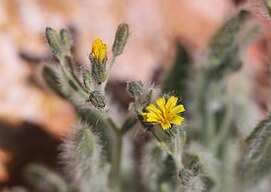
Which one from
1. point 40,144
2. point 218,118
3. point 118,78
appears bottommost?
point 40,144

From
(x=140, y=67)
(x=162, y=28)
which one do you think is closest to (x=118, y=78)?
(x=140, y=67)

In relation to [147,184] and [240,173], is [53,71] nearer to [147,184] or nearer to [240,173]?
[147,184]

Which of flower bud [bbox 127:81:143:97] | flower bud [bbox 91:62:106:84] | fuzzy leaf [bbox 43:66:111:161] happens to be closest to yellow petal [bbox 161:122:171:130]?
flower bud [bbox 127:81:143:97]

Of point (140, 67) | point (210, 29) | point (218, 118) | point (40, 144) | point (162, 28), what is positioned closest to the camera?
point (218, 118)

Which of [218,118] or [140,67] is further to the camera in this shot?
[140,67]

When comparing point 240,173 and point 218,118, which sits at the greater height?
point 218,118

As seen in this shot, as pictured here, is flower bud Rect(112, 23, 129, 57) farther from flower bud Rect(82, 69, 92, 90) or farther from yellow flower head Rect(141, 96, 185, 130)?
yellow flower head Rect(141, 96, 185, 130)
